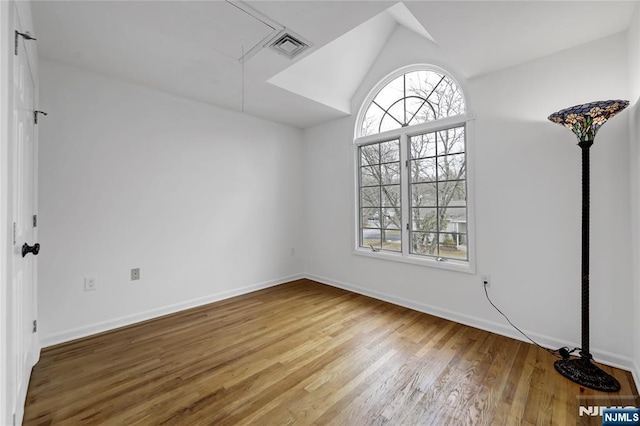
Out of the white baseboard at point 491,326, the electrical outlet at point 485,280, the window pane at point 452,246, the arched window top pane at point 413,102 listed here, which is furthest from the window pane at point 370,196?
the electrical outlet at point 485,280

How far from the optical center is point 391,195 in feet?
11.5

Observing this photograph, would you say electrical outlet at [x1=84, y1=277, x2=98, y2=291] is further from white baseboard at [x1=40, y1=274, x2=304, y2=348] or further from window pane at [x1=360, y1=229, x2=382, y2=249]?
window pane at [x1=360, y1=229, x2=382, y2=249]

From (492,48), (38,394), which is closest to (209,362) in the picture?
(38,394)

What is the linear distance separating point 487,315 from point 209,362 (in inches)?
100

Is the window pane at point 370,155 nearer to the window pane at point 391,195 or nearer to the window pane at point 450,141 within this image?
the window pane at point 391,195

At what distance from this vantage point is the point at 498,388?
1.75 metres

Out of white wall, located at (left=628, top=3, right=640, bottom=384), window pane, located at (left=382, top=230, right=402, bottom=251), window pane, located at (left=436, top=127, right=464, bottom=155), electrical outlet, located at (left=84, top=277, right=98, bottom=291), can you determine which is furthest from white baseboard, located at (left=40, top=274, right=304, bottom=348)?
white wall, located at (left=628, top=3, right=640, bottom=384)

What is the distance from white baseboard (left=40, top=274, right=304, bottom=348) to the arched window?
1.74 meters

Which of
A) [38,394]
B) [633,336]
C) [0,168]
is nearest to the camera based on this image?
[0,168]

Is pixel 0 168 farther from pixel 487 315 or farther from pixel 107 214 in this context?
pixel 487 315

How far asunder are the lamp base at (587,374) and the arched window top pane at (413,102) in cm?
234

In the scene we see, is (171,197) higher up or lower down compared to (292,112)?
lower down

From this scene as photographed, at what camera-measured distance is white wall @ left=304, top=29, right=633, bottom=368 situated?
1991 mm

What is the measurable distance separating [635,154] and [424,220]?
169 cm
